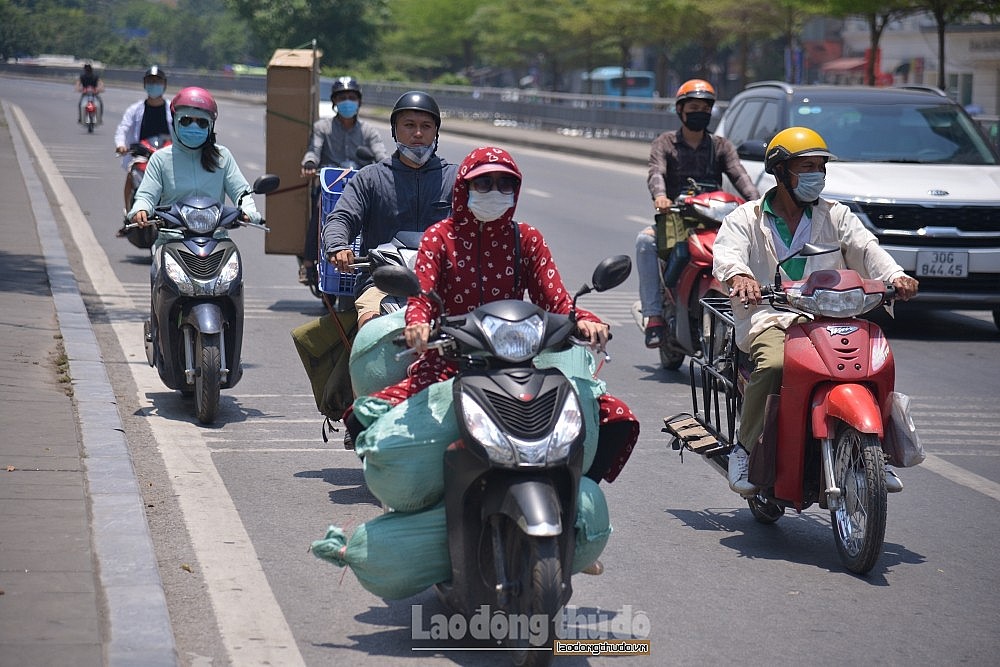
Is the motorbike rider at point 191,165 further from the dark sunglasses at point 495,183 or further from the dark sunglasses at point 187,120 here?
the dark sunglasses at point 495,183

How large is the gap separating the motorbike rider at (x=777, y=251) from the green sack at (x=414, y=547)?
1.62 m

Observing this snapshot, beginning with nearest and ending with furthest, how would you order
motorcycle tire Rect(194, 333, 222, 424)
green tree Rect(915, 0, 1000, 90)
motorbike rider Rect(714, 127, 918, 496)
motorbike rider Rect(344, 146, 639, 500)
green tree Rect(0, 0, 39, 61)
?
1. motorbike rider Rect(344, 146, 639, 500)
2. motorbike rider Rect(714, 127, 918, 496)
3. motorcycle tire Rect(194, 333, 222, 424)
4. green tree Rect(0, 0, 39, 61)
5. green tree Rect(915, 0, 1000, 90)

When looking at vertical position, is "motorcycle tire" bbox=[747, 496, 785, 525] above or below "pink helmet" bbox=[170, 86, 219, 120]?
below

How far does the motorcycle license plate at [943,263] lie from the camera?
11.9m

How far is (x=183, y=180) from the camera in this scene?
8.77 metres

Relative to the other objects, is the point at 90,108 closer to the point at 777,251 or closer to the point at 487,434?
the point at 777,251

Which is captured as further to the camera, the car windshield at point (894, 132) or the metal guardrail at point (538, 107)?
the metal guardrail at point (538, 107)

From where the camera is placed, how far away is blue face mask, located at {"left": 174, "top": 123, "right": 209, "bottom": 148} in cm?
871

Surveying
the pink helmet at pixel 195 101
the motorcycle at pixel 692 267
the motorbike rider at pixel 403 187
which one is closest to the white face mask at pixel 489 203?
the motorbike rider at pixel 403 187

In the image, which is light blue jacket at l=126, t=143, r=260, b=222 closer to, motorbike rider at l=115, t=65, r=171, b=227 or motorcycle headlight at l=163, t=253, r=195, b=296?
motorcycle headlight at l=163, t=253, r=195, b=296

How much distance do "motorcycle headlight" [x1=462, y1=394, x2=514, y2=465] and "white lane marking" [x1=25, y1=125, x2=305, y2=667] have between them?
952mm

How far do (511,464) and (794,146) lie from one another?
263cm

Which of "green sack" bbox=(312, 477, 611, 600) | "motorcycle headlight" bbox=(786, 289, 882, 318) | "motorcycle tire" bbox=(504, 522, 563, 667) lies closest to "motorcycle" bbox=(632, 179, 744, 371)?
"motorcycle headlight" bbox=(786, 289, 882, 318)

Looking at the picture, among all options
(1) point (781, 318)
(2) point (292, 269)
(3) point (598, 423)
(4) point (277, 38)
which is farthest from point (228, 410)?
(4) point (277, 38)
